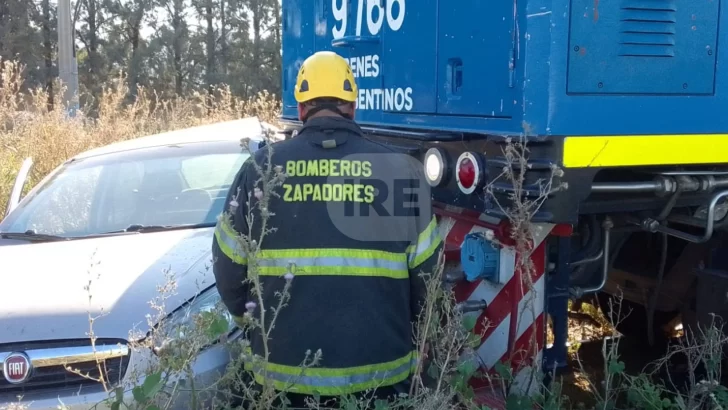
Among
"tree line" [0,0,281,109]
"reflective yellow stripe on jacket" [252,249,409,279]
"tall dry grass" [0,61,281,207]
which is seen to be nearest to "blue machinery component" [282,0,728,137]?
"reflective yellow stripe on jacket" [252,249,409,279]

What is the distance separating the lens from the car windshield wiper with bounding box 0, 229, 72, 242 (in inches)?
160

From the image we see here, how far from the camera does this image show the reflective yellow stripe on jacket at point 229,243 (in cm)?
251

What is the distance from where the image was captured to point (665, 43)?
9.29ft

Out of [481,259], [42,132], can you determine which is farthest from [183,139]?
[42,132]

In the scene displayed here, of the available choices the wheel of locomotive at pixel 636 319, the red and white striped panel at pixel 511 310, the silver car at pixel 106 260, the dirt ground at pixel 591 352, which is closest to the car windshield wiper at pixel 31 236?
the silver car at pixel 106 260

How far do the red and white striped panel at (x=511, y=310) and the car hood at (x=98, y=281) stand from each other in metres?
→ 1.19

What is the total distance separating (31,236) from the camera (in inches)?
162

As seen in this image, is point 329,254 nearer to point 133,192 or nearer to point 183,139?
point 133,192

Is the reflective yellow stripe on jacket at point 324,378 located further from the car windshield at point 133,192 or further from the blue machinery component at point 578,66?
the car windshield at point 133,192

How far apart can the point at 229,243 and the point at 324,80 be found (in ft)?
2.16

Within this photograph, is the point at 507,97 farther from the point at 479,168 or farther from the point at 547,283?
the point at 547,283

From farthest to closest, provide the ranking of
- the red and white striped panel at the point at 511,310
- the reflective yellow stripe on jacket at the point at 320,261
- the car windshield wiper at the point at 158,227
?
the car windshield wiper at the point at 158,227
the red and white striped panel at the point at 511,310
the reflective yellow stripe on jacket at the point at 320,261

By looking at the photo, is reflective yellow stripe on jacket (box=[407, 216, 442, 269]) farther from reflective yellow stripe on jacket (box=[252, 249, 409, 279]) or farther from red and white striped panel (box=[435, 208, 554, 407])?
red and white striped panel (box=[435, 208, 554, 407])

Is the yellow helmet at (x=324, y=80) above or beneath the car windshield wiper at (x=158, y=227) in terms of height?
above
